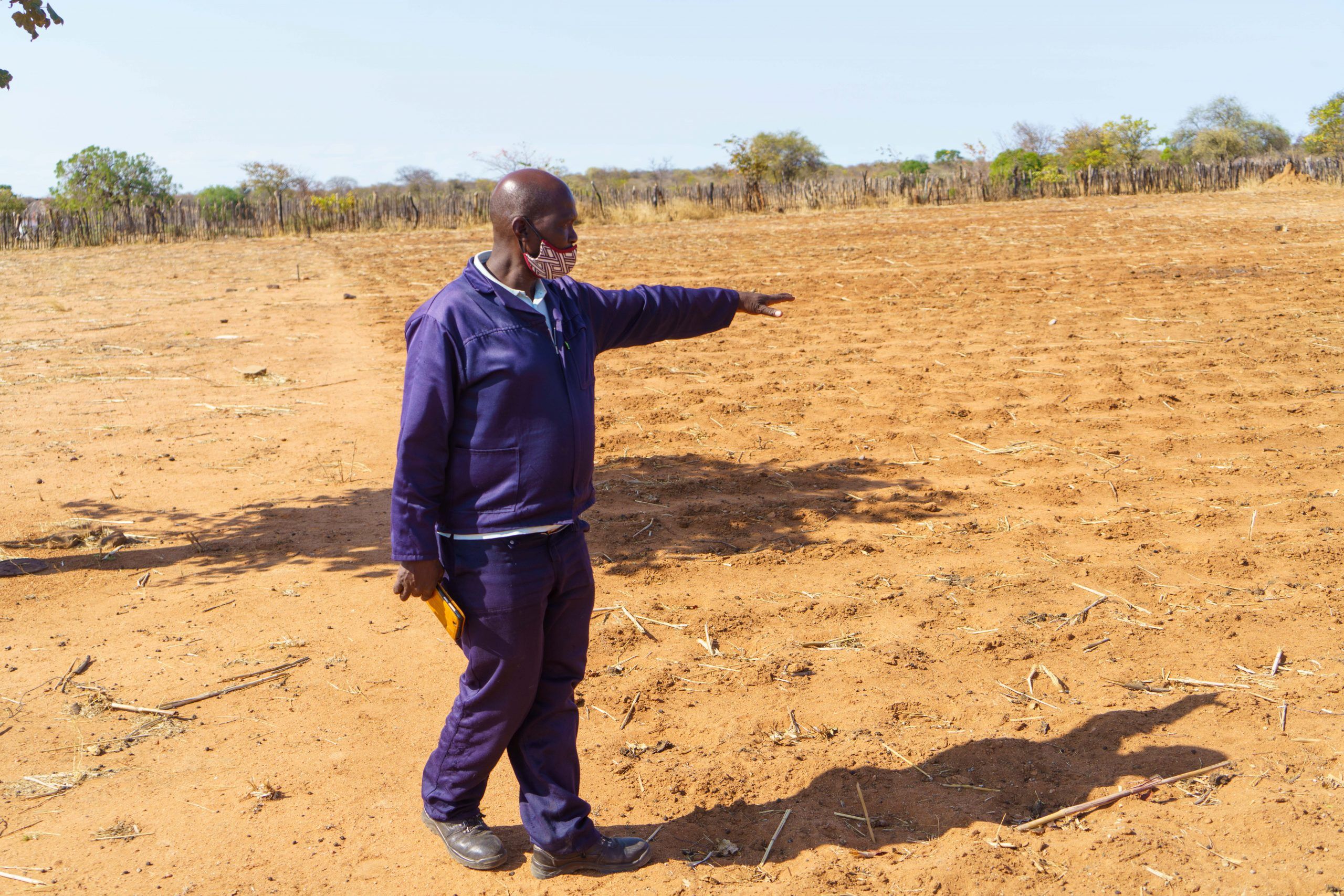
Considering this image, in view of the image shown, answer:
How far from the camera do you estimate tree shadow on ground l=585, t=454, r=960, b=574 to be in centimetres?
517

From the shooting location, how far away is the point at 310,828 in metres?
3.02

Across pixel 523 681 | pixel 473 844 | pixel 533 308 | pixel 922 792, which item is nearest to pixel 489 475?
Result: pixel 533 308

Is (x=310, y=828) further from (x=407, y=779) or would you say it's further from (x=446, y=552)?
(x=446, y=552)

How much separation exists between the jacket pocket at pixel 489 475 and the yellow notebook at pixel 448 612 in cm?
24

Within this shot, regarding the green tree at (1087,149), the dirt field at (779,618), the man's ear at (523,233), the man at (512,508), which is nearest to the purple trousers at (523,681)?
the man at (512,508)

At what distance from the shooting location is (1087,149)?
129 feet

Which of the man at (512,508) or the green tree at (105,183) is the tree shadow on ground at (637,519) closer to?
the man at (512,508)

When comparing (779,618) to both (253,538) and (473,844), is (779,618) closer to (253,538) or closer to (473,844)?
(473,844)

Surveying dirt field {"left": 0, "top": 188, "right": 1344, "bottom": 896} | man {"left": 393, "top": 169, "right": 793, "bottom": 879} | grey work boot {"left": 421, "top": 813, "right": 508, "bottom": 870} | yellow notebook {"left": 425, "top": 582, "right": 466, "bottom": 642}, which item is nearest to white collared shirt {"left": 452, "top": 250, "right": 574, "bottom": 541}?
man {"left": 393, "top": 169, "right": 793, "bottom": 879}

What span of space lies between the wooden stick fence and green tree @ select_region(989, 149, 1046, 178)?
15.5 inches

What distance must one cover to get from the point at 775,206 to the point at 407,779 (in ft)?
87.2

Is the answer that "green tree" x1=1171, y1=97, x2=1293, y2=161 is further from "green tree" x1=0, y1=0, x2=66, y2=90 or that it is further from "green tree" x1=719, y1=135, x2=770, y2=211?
"green tree" x1=0, y1=0, x2=66, y2=90

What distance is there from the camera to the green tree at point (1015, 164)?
30.0m

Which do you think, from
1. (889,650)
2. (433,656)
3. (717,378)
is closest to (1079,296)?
(717,378)
